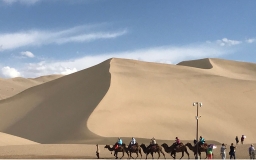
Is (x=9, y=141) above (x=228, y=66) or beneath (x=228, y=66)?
beneath

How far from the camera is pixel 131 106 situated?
57.1m

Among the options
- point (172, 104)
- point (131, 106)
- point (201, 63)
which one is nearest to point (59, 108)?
point (131, 106)

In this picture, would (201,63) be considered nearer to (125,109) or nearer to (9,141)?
(125,109)

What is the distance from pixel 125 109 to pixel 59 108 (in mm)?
10899

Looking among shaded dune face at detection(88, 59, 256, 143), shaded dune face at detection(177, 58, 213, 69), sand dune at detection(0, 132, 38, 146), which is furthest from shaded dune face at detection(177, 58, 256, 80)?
sand dune at detection(0, 132, 38, 146)

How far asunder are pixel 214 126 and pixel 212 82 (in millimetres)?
15644

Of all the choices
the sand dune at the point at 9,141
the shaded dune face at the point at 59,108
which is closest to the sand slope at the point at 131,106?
the shaded dune face at the point at 59,108

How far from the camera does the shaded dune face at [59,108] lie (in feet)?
178

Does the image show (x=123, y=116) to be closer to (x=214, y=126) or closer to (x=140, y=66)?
(x=214, y=126)

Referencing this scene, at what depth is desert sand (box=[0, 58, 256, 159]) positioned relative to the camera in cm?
4978

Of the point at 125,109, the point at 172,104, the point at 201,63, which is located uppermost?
the point at 201,63

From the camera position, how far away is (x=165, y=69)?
74.0 metres

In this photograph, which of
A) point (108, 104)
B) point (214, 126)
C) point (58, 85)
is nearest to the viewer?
point (214, 126)

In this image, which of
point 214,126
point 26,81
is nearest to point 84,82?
point 214,126
